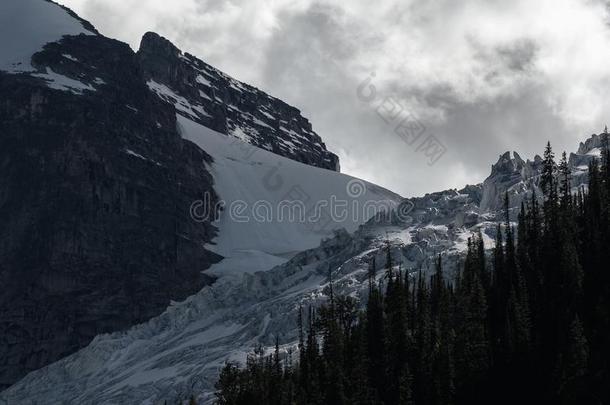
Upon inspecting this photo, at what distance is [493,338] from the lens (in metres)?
148

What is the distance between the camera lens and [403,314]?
154m

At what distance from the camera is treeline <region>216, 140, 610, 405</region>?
133750 mm

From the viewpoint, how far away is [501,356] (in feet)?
463

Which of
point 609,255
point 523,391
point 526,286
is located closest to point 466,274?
point 526,286

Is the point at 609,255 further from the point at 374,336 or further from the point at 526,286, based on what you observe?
the point at 374,336

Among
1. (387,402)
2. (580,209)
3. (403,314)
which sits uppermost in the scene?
(580,209)

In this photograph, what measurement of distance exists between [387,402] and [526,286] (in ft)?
96.7

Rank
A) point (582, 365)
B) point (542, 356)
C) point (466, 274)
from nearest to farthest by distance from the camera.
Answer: point (582, 365), point (542, 356), point (466, 274)

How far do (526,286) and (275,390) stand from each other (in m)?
40.8

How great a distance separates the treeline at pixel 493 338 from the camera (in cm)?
13375

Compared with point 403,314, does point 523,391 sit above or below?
below

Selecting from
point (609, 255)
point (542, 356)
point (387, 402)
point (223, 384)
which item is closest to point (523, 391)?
point (542, 356)

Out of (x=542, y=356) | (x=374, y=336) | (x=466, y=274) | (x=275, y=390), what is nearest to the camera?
(x=542, y=356)

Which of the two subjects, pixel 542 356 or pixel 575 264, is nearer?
pixel 542 356
